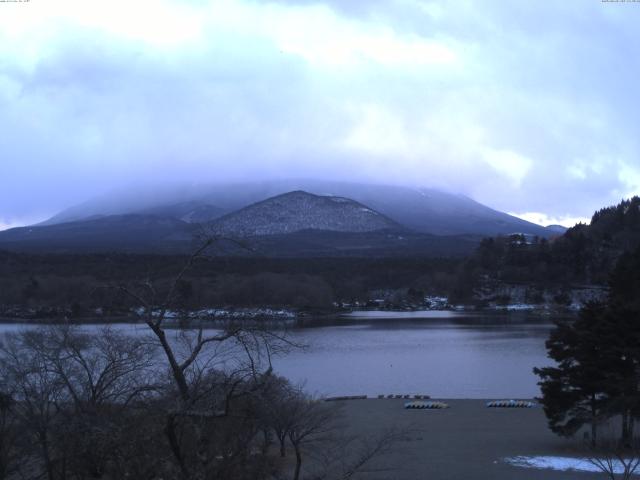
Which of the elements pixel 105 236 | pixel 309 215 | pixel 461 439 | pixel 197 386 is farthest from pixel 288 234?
pixel 197 386

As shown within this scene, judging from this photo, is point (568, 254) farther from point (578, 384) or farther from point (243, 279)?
point (578, 384)

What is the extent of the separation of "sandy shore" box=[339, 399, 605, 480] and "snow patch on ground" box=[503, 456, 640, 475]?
0.20 metres

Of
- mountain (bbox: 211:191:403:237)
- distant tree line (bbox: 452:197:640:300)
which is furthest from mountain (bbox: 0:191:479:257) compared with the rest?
distant tree line (bbox: 452:197:640:300)

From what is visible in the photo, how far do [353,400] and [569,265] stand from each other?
62.4 metres

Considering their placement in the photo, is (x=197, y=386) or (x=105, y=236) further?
(x=105, y=236)

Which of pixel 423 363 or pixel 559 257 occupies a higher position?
pixel 559 257

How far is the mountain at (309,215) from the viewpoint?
143 m

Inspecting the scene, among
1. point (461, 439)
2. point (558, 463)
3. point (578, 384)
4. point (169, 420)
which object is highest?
point (169, 420)

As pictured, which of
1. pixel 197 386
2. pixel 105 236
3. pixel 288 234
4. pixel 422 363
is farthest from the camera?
pixel 288 234

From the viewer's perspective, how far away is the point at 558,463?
12117mm

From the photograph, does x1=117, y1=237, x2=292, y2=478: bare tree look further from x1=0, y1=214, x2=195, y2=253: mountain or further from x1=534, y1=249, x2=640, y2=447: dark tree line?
x1=0, y1=214, x2=195, y2=253: mountain

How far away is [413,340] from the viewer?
38.8 metres

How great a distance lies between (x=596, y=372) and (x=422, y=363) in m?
16.6

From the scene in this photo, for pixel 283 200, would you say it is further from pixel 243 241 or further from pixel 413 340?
pixel 243 241
